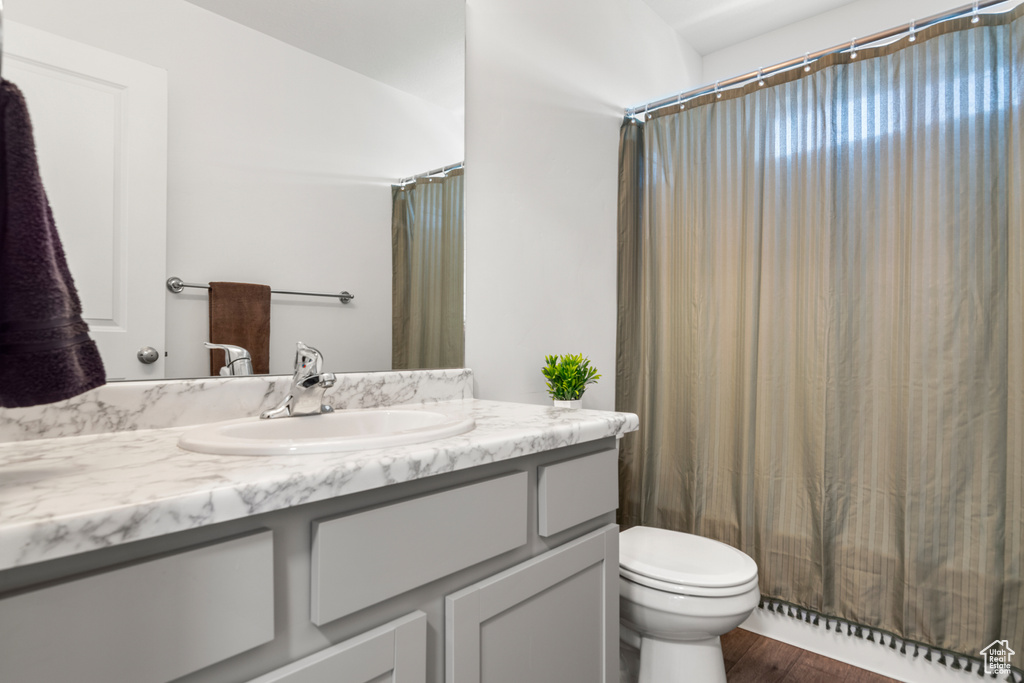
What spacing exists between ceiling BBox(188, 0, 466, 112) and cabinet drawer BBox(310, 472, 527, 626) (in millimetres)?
1055

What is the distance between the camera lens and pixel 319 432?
1.07 m

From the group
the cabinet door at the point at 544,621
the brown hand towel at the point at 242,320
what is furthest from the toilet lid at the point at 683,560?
the brown hand towel at the point at 242,320

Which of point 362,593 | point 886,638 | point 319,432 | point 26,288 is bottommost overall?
point 886,638

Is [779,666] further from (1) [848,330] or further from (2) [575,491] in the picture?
(2) [575,491]

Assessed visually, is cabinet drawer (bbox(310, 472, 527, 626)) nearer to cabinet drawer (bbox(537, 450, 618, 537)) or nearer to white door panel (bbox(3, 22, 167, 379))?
cabinet drawer (bbox(537, 450, 618, 537))

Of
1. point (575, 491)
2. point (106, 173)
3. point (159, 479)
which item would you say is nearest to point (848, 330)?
point (575, 491)

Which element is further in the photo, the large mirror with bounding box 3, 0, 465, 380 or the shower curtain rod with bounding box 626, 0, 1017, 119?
the shower curtain rod with bounding box 626, 0, 1017, 119

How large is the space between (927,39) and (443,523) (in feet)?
6.60

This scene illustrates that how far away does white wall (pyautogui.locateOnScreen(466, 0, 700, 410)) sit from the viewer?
166 centimetres

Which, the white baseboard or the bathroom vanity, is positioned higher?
the bathroom vanity

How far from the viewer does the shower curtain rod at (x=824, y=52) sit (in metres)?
1.59

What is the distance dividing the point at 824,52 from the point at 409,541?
2052 millimetres

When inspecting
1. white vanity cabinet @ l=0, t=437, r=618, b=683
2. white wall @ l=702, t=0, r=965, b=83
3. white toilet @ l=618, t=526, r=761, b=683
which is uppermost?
white wall @ l=702, t=0, r=965, b=83

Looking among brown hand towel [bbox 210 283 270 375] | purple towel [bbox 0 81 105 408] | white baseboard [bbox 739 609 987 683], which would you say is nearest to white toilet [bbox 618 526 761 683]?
white baseboard [bbox 739 609 987 683]
